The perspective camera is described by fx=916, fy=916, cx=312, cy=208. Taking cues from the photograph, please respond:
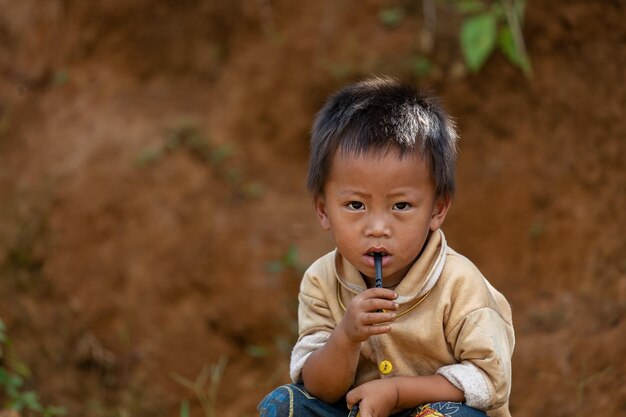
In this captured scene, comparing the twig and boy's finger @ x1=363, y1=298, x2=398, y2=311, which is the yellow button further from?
the twig

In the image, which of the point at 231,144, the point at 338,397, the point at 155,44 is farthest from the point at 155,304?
the point at 338,397

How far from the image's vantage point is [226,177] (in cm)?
537

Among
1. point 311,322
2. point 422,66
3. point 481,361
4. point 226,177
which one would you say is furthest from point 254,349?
point 481,361

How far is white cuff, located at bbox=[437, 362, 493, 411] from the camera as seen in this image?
7.55ft

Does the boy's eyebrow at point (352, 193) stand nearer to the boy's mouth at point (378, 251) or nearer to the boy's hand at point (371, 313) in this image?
the boy's mouth at point (378, 251)

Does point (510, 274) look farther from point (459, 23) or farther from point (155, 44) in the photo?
point (155, 44)

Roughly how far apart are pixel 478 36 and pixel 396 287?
2.48m

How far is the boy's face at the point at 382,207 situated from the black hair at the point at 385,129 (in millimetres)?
28

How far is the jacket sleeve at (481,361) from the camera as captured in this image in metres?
2.30

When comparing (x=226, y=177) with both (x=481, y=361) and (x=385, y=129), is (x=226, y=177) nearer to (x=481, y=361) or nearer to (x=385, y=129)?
(x=385, y=129)

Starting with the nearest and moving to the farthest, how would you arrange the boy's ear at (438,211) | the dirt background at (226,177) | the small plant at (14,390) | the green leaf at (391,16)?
the boy's ear at (438,211)
the small plant at (14,390)
the dirt background at (226,177)
the green leaf at (391,16)

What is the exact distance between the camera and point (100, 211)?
5.23m

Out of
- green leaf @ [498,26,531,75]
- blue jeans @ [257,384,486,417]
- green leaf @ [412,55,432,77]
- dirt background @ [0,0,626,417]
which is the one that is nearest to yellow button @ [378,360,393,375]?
blue jeans @ [257,384,486,417]

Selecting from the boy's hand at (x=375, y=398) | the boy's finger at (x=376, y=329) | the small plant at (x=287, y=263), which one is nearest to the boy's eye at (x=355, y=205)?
the boy's finger at (x=376, y=329)
